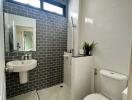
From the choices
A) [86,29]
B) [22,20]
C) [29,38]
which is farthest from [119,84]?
[22,20]

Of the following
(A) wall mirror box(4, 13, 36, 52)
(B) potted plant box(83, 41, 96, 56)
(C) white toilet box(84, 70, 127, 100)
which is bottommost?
(C) white toilet box(84, 70, 127, 100)

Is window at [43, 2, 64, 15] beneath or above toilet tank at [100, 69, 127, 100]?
above

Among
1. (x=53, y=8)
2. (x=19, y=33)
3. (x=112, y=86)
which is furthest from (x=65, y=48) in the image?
(x=112, y=86)

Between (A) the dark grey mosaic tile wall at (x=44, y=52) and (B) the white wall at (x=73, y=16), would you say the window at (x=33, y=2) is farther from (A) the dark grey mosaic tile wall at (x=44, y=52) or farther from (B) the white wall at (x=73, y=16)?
(B) the white wall at (x=73, y=16)

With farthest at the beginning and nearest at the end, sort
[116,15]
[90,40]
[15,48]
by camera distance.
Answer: [90,40], [15,48], [116,15]

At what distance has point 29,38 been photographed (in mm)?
2123

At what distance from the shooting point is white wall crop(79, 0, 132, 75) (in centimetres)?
154

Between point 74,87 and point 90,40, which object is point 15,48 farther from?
point 90,40

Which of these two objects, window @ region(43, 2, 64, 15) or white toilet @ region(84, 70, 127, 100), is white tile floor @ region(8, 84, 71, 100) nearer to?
white toilet @ region(84, 70, 127, 100)

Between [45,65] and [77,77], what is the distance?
95 centimetres

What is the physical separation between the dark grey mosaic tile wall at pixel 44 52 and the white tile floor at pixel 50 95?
10cm

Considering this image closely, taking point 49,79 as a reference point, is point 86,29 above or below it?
above

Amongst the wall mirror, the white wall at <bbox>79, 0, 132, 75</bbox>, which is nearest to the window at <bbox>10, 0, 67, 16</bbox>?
the wall mirror

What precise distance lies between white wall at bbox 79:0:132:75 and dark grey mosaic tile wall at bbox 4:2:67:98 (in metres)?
0.74
